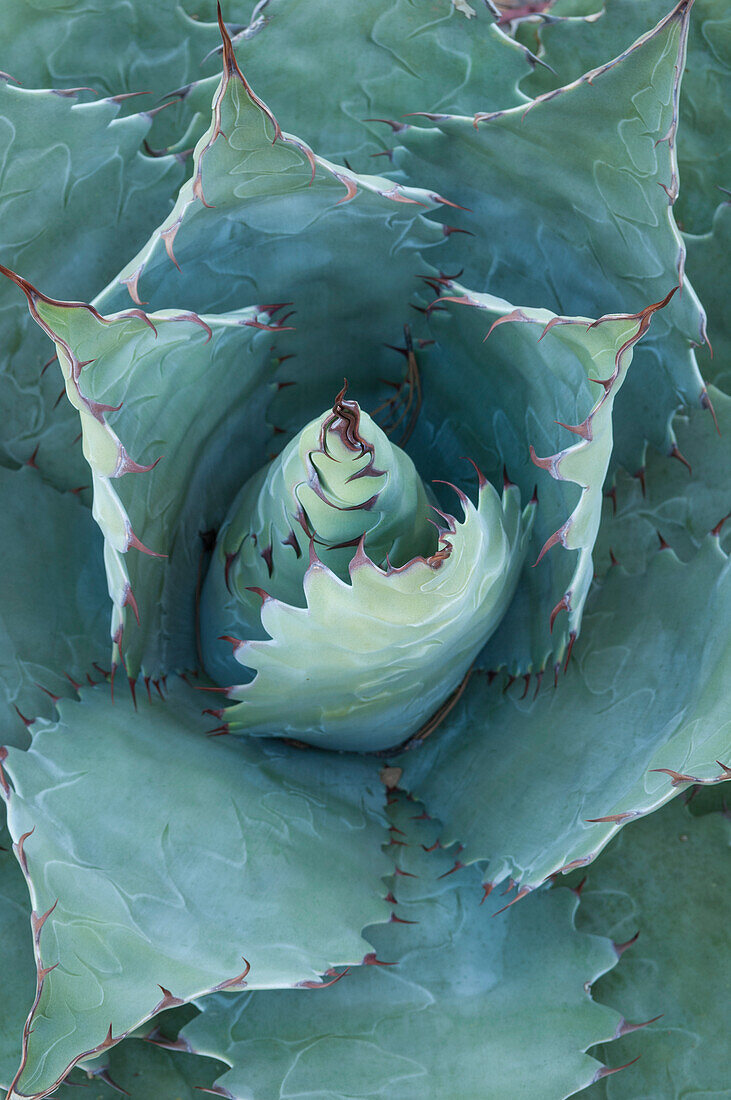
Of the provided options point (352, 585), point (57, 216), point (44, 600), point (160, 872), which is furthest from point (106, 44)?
point (160, 872)

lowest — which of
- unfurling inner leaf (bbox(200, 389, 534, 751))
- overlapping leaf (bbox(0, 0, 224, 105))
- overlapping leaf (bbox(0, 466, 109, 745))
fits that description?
overlapping leaf (bbox(0, 466, 109, 745))

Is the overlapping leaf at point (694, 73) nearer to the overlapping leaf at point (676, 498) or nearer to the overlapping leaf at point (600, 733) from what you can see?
the overlapping leaf at point (676, 498)

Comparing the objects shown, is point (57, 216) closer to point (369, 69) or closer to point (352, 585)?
point (369, 69)

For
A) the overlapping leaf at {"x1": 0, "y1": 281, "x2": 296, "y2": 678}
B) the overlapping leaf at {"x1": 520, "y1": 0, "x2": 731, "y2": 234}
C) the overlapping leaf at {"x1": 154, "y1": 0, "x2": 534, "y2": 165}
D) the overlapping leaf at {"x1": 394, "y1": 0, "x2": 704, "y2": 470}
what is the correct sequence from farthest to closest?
the overlapping leaf at {"x1": 520, "y1": 0, "x2": 731, "y2": 234}
the overlapping leaf at {"x1": 154, "y1": 0, "x2": 534, "y2": 165}
the overlapping leaf at {"x1": 394, "y1": 0, "x2": 704, "y2": 470}
the overlapping leaf at {"x1": 0, "y1": 281, "x2": 296, "y2": 678}

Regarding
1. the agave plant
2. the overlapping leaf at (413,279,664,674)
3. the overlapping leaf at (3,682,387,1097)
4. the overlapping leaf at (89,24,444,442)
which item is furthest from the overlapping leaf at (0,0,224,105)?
the overlapping leaf at (3,682,387,1097)

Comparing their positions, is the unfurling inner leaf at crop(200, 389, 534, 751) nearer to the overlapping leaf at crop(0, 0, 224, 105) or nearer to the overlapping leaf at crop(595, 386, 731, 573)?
the overlapping leaf at crop(595, 386, 731, 573)
